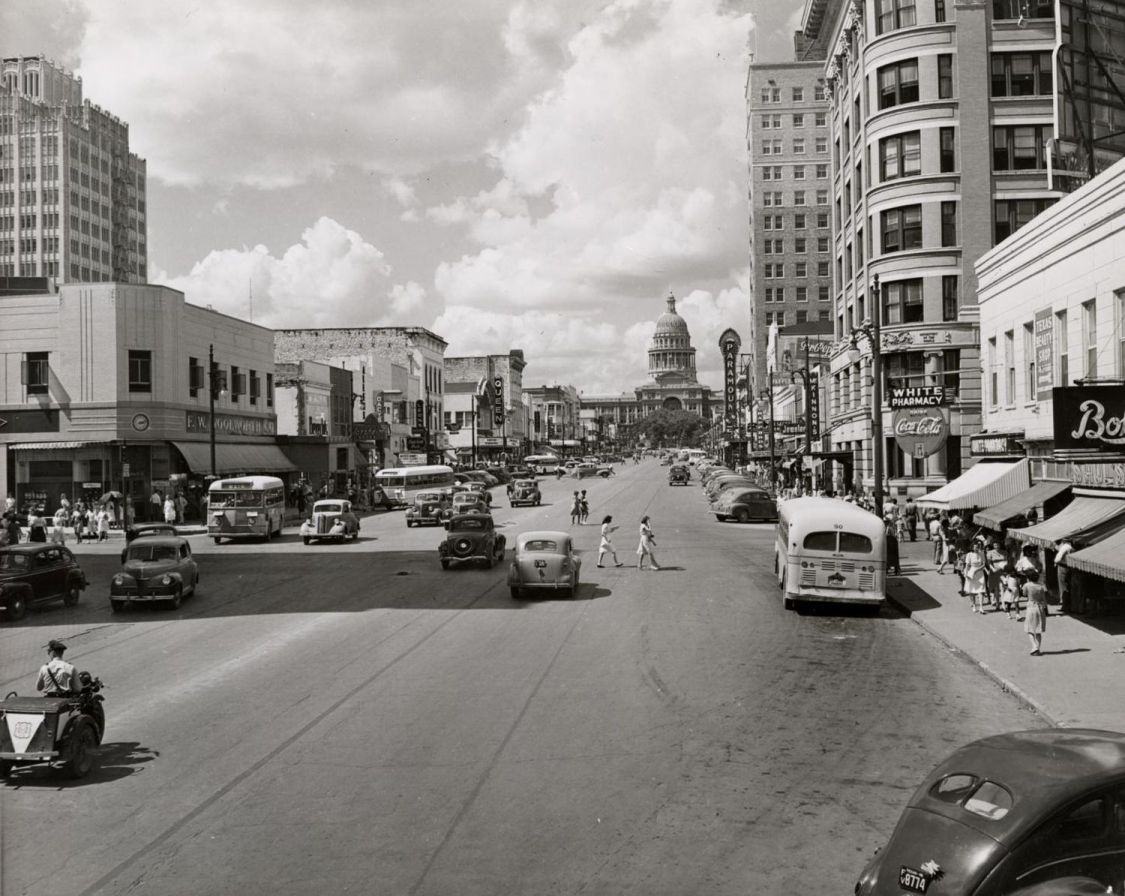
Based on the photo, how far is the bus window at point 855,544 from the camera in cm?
2181

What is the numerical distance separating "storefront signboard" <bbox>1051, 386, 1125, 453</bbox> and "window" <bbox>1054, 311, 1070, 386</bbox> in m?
4.66

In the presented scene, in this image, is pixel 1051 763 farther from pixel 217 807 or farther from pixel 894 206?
pixel 894 206

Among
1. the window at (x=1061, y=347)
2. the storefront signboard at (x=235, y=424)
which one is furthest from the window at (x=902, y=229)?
the storefront signboard at (x=235, y=424)

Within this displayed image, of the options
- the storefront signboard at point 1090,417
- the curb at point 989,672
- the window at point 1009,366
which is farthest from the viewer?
the window at point 1009,366

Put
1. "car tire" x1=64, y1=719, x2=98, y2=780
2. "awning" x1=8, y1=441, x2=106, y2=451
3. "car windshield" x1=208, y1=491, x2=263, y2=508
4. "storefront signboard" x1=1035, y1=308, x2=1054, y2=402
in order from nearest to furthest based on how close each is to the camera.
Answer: "car tire" x1=64, y1=719, x2=98, y2=780, "storefront signboard" x1=1035, y1=308, x2=1054, y2=402, "car windshield" x1=208, y1=491, x2=263, y2=508, "awning" x1=8, y1=441, x2=106, y2=451

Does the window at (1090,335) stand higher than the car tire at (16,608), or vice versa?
the window at (1090,335)

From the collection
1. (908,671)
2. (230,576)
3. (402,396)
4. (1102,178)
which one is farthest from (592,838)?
(402,396)

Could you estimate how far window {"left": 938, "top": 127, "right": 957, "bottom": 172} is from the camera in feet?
148

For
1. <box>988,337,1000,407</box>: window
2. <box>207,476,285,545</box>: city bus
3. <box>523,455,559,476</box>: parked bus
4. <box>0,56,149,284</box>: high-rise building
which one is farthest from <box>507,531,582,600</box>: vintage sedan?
<box>0,56,149,284</box>: high-rise building

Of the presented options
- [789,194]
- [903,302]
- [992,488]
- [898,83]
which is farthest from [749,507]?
[789,194]

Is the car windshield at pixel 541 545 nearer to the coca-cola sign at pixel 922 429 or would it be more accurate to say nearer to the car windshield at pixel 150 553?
the car windshield at pixel 150 553

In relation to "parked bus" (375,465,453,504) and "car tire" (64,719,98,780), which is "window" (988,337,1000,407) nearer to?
"car tire" (64,719,98,780)

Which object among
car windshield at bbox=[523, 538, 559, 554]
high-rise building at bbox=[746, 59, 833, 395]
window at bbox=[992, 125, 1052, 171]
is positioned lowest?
car windshield at bbox=[523, 538, 559, 554]

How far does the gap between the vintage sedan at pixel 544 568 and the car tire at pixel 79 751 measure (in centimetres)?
1334
